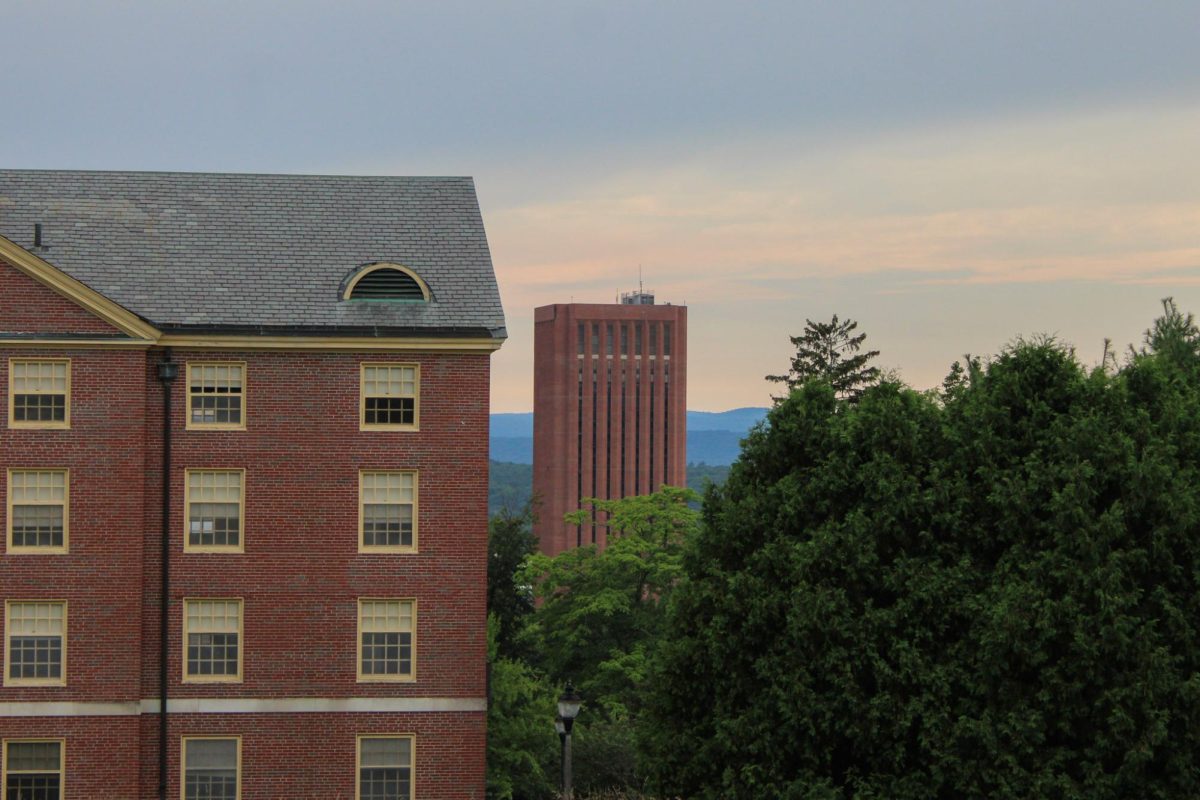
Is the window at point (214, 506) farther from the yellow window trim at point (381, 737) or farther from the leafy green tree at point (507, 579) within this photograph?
the leafy green tree at point (507, 579)

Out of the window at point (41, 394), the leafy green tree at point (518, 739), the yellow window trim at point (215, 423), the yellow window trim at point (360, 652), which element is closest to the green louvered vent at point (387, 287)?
the yellow window trim at point (215, 423)

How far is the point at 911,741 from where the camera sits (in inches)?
1161

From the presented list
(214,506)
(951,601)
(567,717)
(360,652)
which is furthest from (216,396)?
(951,601)

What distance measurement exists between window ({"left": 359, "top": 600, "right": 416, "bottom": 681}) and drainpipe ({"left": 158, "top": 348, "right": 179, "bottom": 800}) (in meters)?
4.21

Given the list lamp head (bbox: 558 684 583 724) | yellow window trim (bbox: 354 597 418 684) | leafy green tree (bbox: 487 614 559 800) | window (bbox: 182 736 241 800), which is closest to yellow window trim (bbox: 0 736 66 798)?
window (bbox: 182 736 241 800)

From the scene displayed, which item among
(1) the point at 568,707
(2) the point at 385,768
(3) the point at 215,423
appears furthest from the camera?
(3) the point at 215,423

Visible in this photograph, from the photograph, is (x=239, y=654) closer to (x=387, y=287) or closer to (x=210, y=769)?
(x=210, y=769)

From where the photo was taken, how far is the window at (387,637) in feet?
123

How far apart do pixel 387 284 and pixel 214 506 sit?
616 cm

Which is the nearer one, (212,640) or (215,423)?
(212,640)

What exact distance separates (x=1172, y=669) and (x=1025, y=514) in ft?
11.5

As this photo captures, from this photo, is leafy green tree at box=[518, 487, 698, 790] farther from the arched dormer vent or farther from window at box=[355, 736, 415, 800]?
the arched dormer vent

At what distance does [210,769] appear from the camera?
37156 mm

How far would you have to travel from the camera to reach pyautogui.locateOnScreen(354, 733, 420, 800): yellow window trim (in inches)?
1463
